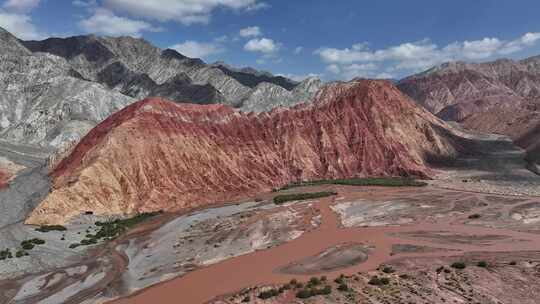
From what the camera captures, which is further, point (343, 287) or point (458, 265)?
point (458, 265)

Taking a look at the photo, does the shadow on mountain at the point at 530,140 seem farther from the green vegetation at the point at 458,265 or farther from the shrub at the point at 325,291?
the shrub at the point at 325,291

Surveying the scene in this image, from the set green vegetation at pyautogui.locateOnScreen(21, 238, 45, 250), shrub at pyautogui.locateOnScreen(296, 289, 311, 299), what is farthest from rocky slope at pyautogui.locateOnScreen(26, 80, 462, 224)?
shrub at pyautogui.locateOnScreen(296, 289, 311, 299)

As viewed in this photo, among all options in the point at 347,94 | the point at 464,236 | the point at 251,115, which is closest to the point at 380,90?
the point at 347,94

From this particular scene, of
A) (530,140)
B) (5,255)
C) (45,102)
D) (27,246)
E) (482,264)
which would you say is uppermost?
(45,102)

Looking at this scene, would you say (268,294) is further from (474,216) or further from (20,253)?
(474,216)

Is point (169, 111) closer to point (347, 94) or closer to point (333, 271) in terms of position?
point (347, 94)

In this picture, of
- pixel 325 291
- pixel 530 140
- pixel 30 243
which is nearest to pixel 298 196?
pixel 30 243

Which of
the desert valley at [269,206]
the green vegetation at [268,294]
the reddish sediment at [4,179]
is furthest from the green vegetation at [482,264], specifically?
the reddish sediment at [4,179]

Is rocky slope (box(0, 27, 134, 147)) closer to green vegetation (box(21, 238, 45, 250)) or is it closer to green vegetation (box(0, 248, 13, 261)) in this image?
green vegetation (box(21, 238, 45, 250))
